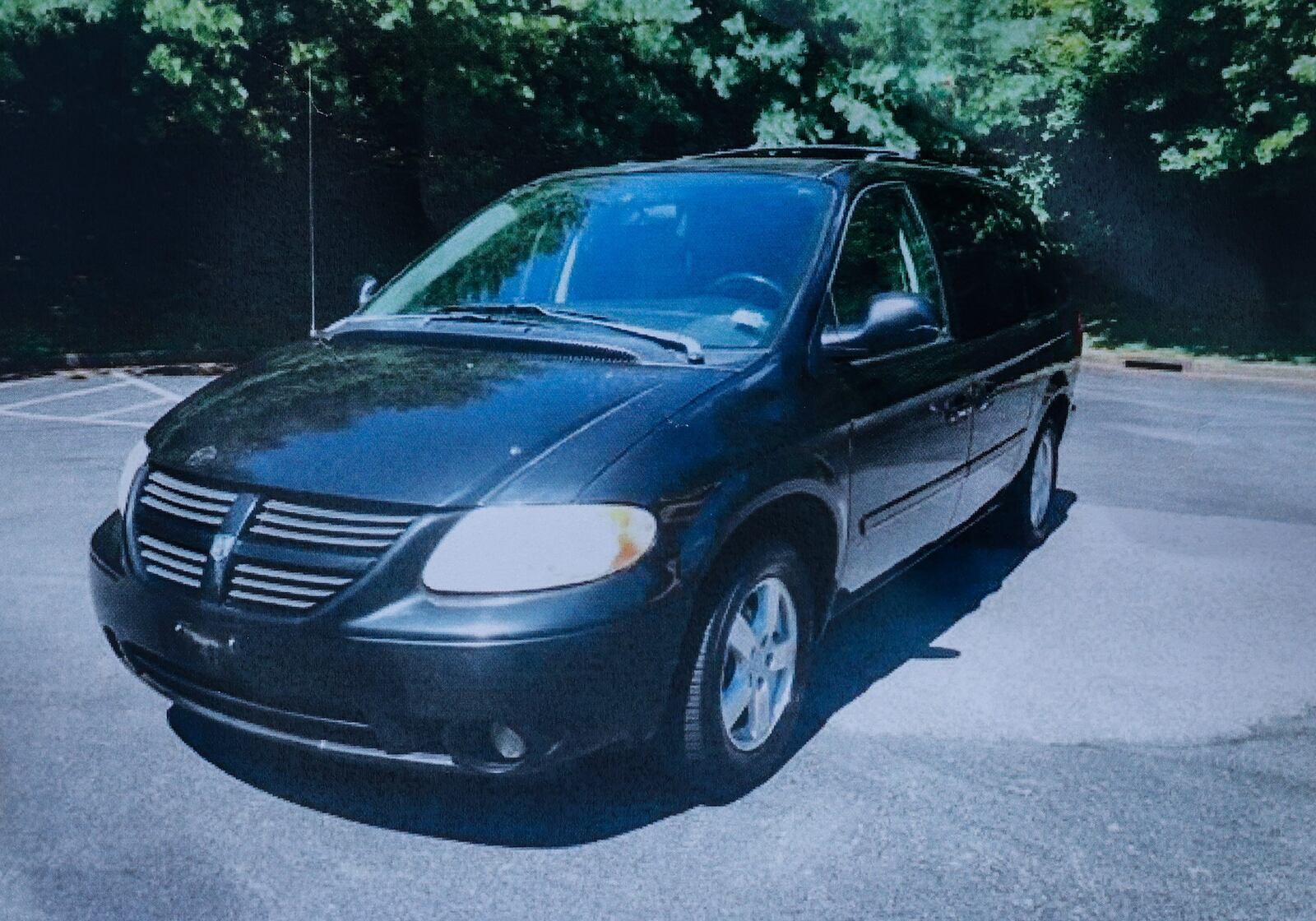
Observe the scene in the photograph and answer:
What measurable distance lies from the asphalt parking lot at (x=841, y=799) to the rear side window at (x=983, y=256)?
1.23 metres

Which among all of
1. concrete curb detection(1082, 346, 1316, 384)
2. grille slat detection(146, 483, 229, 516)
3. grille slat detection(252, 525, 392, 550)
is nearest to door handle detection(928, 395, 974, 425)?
grille slat detection(252, 525, 392, 550)

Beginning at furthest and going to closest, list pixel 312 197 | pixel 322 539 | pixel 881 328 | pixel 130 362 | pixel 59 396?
pixel 130 362, pixel 59 396, pixel 312 197, pixel 881 328, pixel 322 539

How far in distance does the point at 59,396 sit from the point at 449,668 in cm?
921

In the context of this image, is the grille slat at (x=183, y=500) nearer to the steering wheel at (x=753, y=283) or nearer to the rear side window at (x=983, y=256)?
the steering wheel at (x=753, y=283)

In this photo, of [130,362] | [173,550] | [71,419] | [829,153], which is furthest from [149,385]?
[173,550]

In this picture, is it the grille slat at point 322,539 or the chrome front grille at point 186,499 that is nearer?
the grille slat at point 322,539

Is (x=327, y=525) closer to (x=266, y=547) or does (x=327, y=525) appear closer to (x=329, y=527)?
(x=329, y=527)

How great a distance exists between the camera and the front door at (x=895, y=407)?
4000 mm

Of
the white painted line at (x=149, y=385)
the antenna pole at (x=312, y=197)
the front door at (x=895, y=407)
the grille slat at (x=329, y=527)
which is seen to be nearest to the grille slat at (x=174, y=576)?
the grille slat at (x=329, y=527)

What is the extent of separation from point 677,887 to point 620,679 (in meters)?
0.52

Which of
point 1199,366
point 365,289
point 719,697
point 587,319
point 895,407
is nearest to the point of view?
point 719,697

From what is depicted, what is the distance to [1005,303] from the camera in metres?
5.46

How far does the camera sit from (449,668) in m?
2.87

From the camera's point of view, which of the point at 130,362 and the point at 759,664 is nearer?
the point at 759,664
